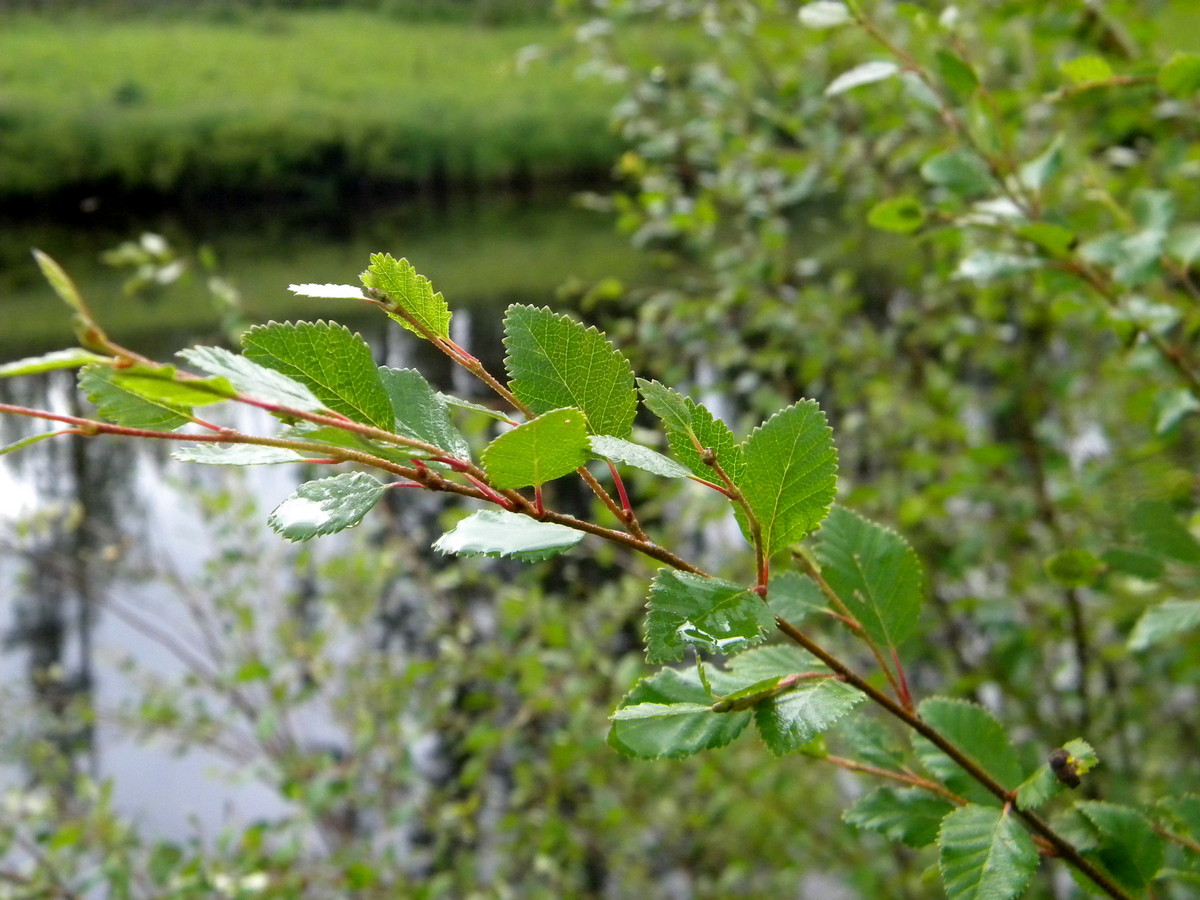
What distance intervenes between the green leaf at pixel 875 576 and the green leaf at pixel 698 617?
82mm

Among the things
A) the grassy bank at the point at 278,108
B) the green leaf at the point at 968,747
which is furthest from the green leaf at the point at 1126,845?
the grassy bank at the point at 278,108

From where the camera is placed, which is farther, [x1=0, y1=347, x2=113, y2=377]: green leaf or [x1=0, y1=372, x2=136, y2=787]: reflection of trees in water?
[x1=0, y1=372, x2=136, y2=787]: reflection of trees in water

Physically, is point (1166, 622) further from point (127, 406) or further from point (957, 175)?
point (127, 406)

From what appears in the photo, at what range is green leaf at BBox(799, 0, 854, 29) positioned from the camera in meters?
0.47

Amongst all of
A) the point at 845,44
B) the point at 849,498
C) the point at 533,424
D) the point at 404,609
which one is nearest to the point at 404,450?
the point at 533,424

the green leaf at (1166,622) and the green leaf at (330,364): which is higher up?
the green leaf at (330,364)

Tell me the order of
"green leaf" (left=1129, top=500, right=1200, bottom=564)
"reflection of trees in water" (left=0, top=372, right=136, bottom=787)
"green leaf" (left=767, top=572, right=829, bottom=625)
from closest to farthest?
"green leaf" (left=767, top=572, right=829, bottom=625) → "green leaf" (left=1129, top=500, right=1200, bottom=564) → "reflection of trees in water" (left=0, top=372, right=136, bottom=787)

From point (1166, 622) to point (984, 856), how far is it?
0.20 metres

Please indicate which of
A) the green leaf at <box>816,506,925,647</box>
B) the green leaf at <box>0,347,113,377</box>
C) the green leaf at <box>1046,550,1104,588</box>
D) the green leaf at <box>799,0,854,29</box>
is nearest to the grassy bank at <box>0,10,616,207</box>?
the green leaf at <box>799,0,854,29</box>

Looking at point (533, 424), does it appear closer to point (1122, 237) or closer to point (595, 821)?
point (1122, 237)

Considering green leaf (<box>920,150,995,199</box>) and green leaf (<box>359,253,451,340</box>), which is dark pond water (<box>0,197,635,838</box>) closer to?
green leaf (<box>920,150,995,199</box>)

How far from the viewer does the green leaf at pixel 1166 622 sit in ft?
1.22

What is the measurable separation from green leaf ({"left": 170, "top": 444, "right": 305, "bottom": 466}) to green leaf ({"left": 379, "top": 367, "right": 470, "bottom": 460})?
3 centimetres

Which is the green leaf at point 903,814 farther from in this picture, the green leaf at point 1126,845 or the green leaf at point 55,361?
the green leaf at point 55,361
